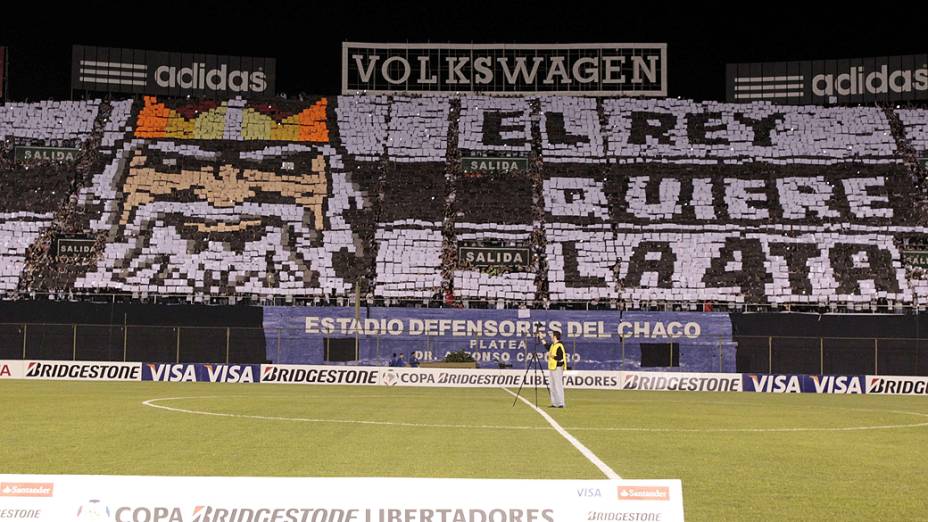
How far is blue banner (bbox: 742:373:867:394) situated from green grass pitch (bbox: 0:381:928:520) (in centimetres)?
1257

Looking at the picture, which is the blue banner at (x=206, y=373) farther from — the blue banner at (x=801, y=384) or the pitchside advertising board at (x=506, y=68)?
the pitchside advertising board at (x=506, y=68)

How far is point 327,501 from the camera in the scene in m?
6.84

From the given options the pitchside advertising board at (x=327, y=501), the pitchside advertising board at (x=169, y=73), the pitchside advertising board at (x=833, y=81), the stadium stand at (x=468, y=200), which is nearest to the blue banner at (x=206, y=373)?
the stadium stand at (x=468, y=200)

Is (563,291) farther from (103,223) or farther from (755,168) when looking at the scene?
(103,223)

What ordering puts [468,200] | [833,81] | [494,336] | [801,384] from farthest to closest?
[833,81] → [468,200] → [494,336] → [801,384]

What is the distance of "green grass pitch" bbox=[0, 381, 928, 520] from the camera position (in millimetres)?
11992

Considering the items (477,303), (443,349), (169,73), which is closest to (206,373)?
(443,349)

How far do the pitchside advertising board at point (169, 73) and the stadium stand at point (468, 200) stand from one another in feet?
4.68

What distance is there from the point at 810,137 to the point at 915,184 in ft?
24.5

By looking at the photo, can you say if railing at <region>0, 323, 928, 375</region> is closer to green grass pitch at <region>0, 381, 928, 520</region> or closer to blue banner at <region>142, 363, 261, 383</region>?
blue banner at <region>142, 363, 261, 383</region>

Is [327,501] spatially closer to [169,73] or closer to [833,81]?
[169,73]

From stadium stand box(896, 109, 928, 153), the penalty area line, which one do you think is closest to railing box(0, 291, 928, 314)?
stadium stand box(896, 109, 928, 153)

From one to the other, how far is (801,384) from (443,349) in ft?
53.9

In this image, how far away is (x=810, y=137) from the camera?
223ft
